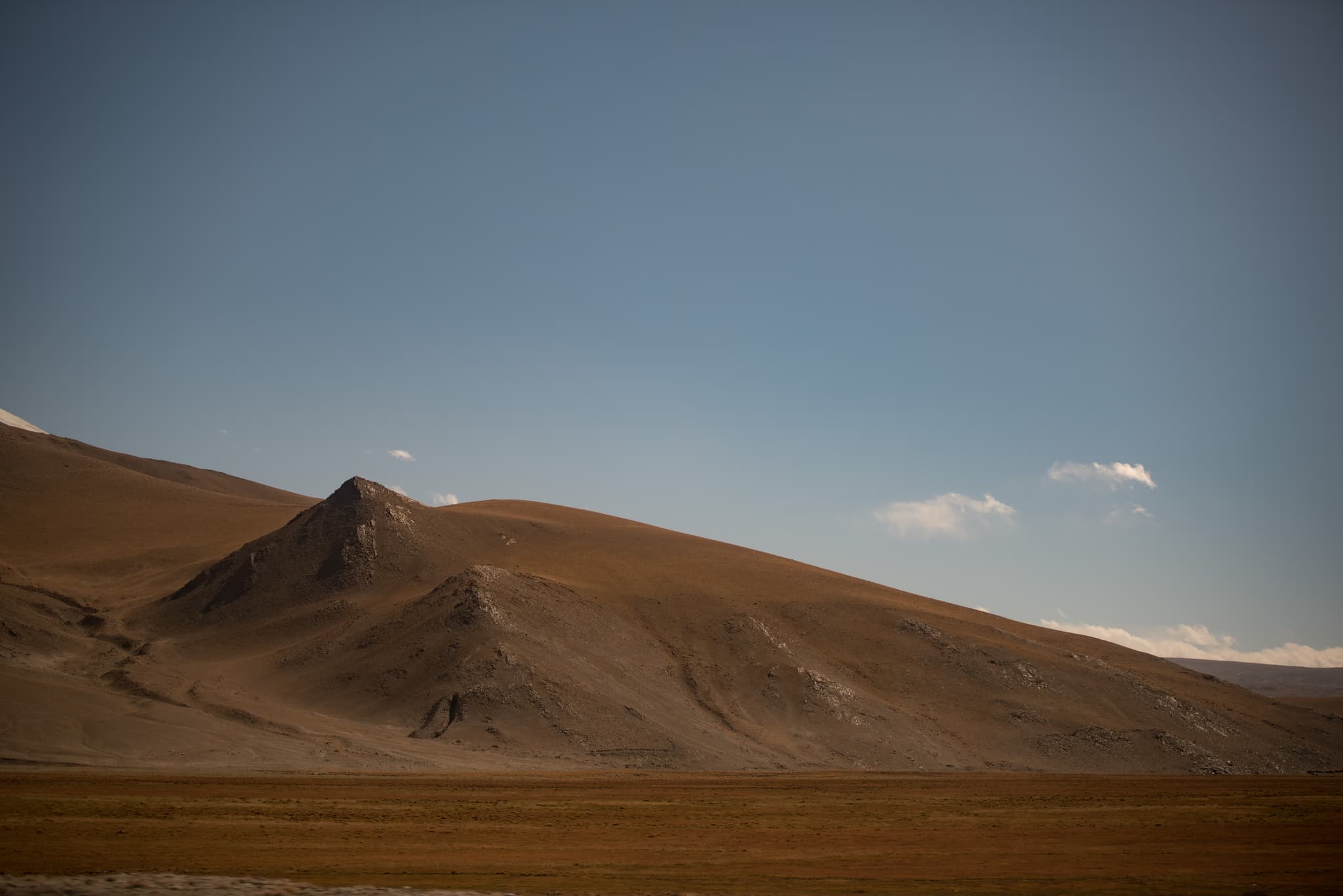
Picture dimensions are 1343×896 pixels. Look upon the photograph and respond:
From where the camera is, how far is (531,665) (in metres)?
65.5

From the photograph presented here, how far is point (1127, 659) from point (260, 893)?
97517 mm

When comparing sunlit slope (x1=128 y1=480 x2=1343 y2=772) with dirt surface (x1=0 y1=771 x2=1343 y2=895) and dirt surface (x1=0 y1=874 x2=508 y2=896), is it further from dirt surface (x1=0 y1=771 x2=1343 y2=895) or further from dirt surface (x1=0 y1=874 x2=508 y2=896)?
dirt surface (x1=0 y1=874 x2=508 y2=896)

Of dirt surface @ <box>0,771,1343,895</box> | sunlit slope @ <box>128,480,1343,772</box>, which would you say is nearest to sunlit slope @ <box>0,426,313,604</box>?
sunlit slope @ <box>128,480,1343,772</box>

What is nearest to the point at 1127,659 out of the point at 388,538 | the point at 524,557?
the point at 524,557

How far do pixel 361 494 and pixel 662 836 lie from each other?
240 feet

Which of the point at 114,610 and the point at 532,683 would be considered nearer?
the point at 532,683

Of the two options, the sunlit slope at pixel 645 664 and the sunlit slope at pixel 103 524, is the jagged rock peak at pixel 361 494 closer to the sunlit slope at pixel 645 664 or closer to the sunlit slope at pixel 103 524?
the sunlit slope at pixel 645 664

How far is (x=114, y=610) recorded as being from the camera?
7975 cm

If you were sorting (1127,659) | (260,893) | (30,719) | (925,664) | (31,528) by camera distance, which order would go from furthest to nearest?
(31,528) → (1127,659) → (925,664) → (30,719) → (260,893)

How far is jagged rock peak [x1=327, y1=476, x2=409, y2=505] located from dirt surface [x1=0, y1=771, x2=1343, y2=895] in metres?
51.9

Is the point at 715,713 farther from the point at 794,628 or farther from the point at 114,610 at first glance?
the point at 114,610

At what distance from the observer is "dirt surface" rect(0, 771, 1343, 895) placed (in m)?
19.4

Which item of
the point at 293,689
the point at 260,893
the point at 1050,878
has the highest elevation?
the point at 1050,878

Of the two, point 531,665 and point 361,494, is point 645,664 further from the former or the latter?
point 361,494
